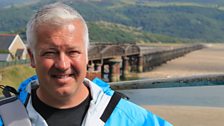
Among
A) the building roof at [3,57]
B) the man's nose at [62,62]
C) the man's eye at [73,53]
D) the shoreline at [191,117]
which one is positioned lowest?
the building roof at [3,57]

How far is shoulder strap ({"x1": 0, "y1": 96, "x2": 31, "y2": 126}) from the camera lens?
2066 mm

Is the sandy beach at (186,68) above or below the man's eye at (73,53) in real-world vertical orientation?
below

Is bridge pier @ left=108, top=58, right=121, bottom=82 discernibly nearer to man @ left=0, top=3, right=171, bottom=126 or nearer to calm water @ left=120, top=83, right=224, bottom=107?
calm water @ left=120, top=83, right=224, bottom=107

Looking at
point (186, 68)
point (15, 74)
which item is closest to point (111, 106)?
point (15, 74)

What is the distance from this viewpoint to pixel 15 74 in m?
32.7

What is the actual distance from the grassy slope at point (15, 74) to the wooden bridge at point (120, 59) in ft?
22.3

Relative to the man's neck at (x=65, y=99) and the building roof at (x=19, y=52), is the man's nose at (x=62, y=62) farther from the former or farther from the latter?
the building roof at (x=19, y=52)

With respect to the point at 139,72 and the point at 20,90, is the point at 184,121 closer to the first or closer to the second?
the point at 20,90

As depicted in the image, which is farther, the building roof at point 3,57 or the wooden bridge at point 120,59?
the wooden bridge at point 120,59

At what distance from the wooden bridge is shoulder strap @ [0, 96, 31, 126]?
36.2 m

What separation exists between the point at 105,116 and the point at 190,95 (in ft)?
60.6

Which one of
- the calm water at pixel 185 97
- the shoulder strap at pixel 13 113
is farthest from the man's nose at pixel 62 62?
the calm water at pixel 185 97

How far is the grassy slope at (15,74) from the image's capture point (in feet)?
102

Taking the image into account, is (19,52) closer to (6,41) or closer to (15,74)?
(6,41)
